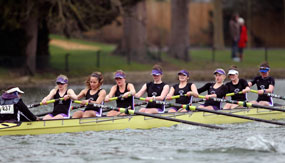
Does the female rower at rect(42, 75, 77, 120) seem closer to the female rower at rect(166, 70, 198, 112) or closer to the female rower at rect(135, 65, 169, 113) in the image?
the female rower at rect(135, 65, 169, 113)

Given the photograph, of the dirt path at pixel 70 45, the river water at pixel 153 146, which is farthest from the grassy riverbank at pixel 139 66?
the river water at pixel 153 146

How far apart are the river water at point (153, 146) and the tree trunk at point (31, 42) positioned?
45.7 ft

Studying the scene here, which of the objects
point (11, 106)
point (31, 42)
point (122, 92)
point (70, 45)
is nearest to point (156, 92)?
point (122, 92)

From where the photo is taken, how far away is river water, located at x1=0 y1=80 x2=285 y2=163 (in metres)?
14.7

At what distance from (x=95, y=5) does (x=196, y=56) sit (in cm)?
1124

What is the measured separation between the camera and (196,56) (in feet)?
131

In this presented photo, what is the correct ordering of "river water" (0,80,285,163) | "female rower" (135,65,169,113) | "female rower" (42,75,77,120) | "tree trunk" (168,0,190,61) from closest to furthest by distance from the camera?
"river water" (0,80,285,163) < "female rower" (42,75,77,120) < "female rower" (135,65,169,113) < "tree trunk" (168,0,190,61)

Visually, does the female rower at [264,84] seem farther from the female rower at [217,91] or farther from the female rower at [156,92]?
the female rower at [156,92]

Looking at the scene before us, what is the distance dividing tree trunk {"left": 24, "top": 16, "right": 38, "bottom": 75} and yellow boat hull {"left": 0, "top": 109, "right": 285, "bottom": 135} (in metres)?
13.5

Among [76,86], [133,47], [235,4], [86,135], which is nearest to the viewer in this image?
[86,135]

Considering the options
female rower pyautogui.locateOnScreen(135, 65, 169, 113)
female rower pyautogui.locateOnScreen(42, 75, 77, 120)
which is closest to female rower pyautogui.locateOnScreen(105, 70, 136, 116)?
female rower pyautogui.locateOnScreen(135, 65, 169, 113)

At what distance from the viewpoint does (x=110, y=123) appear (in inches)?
702

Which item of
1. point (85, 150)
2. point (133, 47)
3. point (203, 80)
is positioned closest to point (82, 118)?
point (85, 150)

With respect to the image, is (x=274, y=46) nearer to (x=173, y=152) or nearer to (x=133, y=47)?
(x=133, y=47)
